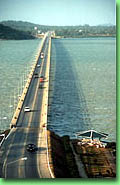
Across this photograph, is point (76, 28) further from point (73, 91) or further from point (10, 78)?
point (73, 91)

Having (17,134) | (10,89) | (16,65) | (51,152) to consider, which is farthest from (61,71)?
(51,152)

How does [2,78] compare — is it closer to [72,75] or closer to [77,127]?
[72,75]

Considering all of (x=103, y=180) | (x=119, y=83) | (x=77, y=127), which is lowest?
(x=77, y=127)

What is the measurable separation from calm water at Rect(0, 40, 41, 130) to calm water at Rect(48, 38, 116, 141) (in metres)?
1.72

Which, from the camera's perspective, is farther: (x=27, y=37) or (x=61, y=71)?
(x=27, y=37)

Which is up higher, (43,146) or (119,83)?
(119,83)

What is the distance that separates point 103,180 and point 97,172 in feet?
5.45

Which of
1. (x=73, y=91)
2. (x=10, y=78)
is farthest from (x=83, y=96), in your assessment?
(x=10, y=78)

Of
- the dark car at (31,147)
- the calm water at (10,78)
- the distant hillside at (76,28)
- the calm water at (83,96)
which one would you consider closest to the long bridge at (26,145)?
the dark car at (31,147)

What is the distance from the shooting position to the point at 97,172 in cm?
719

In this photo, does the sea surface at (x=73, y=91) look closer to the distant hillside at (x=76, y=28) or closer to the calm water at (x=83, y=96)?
the calm water at (x=83, y=96)

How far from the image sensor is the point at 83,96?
55.1ft

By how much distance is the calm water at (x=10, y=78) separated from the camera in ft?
45.6

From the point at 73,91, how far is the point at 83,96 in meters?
1.49
